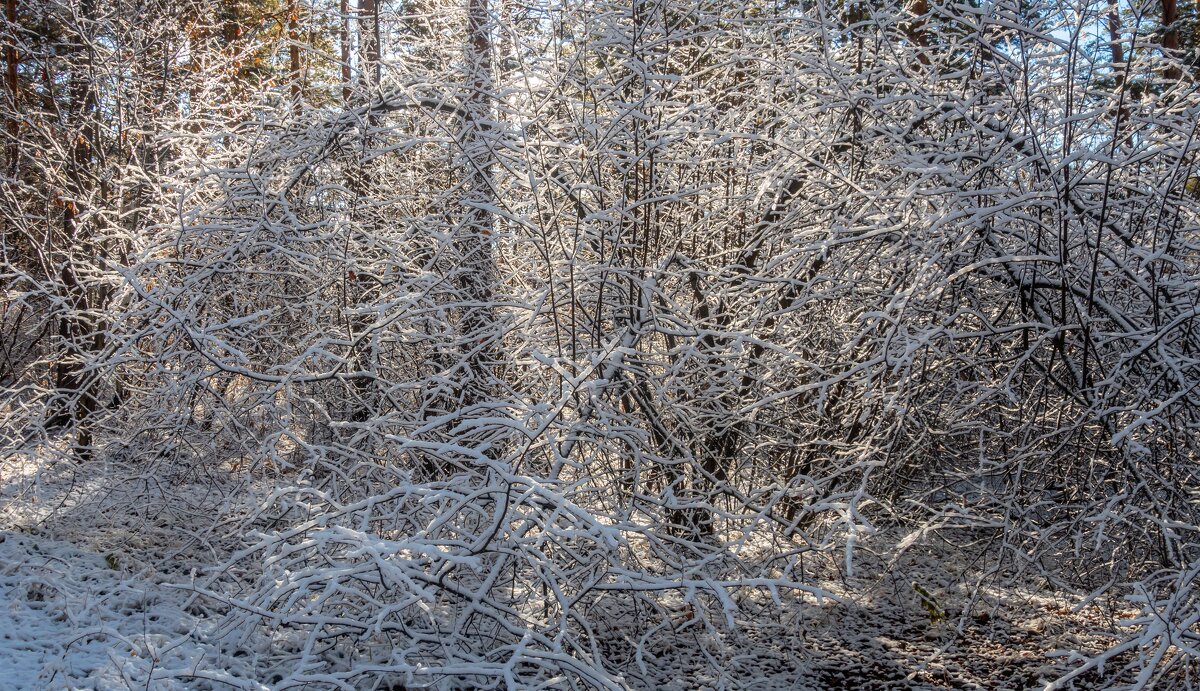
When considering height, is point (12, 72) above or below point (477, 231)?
above

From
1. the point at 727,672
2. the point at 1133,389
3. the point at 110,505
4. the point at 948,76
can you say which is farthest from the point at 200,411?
the point at 1133,389

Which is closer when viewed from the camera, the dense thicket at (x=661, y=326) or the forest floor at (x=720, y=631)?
the dense thicket at (x=661, y=326)

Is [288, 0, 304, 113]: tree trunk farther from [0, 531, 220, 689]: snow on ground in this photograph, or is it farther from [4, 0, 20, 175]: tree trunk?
[0, 531, 220, 689]: snow on ground

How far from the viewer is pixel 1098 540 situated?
333cm

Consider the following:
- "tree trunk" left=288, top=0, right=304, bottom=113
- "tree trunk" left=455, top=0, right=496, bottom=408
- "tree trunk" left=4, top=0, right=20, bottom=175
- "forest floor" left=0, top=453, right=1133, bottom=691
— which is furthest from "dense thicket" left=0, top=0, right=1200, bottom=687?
"tree trunk" left=4, top=0, right=20, bottom=175

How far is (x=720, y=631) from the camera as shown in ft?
16.3

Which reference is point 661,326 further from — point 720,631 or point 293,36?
point 293,36

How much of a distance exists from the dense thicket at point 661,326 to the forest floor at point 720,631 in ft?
0.89

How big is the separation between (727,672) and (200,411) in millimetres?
4199

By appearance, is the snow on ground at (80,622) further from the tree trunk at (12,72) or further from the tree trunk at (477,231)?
the tree trunk at (12,72)

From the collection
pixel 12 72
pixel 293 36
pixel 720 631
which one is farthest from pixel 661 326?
pixel 293 36

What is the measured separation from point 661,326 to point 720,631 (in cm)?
188

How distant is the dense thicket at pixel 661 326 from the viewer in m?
3.71

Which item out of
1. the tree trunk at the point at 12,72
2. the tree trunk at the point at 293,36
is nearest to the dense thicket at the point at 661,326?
the tree trunk at the point at 293,36
